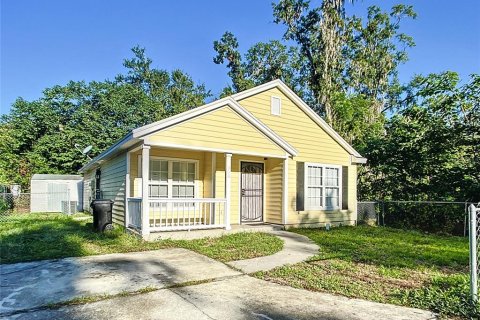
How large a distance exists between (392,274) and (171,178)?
21.3 feet

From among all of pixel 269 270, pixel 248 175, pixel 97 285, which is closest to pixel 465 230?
pixel 248 175

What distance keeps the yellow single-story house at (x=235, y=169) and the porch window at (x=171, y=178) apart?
0.10 feet

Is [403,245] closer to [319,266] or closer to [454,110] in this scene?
[319,266]

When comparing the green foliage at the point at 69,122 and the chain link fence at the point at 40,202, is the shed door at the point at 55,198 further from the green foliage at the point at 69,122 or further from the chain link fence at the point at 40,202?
the green foliage at the point at 69,122

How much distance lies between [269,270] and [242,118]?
5130 millimetres

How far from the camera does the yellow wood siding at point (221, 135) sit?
841 cm

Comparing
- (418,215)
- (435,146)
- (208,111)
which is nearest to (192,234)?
(208,111)

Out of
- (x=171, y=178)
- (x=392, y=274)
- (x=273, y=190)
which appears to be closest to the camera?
(x=392, y=274)

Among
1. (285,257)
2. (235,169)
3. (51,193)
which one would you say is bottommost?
(285,257)

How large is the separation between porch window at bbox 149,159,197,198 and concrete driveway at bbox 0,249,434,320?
3847 millimetres

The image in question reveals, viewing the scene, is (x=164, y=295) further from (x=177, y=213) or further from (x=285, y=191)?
(x=285, y=191)

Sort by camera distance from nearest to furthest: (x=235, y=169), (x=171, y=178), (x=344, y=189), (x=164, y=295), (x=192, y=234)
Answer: (x=164, y=295), (x=192, y=234), (x=171, y=178), (x=235, y=169), (x=344, y=189)

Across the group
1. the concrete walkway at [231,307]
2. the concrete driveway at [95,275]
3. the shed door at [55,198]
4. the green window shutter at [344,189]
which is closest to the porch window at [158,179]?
the concrete driveway at [95,275]

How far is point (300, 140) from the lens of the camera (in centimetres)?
1159
